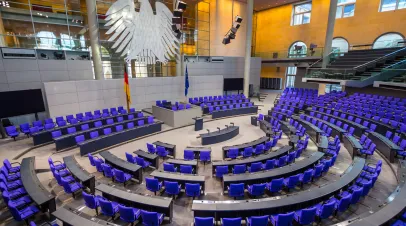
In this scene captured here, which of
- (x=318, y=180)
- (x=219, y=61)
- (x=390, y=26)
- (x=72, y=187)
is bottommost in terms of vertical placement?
(x=318, y=180)

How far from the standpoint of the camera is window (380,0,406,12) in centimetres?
1846

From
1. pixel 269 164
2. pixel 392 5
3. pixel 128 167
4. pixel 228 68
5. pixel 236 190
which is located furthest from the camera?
pixel 228 68

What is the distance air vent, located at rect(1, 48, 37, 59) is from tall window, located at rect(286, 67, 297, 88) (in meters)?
26.7

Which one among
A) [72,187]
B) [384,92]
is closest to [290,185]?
[72,187]

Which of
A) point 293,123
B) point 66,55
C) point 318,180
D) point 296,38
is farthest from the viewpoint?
point 296,38

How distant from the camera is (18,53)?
12.5 m

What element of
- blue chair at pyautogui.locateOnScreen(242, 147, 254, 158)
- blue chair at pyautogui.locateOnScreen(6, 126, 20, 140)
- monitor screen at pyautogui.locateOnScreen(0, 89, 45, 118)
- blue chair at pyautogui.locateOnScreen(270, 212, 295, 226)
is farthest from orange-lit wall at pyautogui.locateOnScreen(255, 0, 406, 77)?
blue chair at pyautogui.locateOnScreen(6, 126, 20, 140)

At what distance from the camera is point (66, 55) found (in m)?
14.7

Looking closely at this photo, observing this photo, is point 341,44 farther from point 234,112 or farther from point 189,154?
point 189,154

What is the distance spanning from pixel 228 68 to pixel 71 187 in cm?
2037

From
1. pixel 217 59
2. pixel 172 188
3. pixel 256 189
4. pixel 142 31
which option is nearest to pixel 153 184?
pixel 172 188

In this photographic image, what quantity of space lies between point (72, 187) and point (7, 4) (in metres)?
13.9

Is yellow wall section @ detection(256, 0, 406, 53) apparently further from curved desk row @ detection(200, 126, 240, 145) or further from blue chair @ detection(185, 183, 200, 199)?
blue chair @ detection(185, 183, 200, 199)

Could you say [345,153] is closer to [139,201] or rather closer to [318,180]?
[318,180]
